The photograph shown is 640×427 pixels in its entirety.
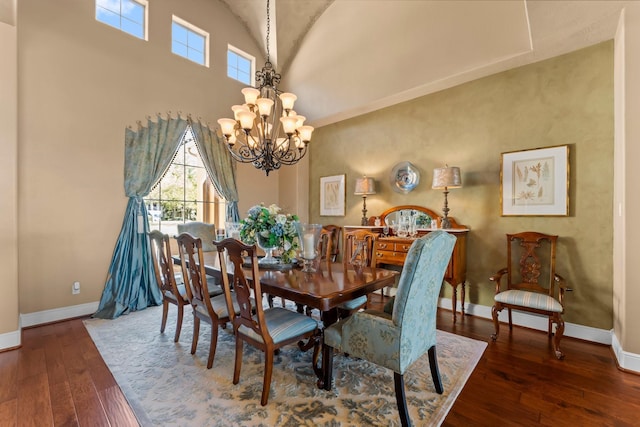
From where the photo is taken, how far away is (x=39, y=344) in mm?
2711

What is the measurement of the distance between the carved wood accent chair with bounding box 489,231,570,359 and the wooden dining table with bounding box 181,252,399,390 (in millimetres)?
1369

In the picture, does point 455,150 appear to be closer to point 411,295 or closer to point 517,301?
point 517,301

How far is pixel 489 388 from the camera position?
2035 millimetres

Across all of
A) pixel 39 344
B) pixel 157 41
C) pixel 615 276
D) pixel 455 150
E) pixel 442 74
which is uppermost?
pixel 157 41

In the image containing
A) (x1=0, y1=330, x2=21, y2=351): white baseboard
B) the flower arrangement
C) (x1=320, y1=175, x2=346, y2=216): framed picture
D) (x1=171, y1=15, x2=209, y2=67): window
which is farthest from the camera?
(x1=320, y1=175, x2=346, y2=216): framed picture

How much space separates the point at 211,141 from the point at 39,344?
3.29 metres

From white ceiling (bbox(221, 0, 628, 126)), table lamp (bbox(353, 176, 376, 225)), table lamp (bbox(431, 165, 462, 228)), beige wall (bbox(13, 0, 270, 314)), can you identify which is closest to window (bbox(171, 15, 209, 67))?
beige wall (bbox(13, 0, 270, 314))

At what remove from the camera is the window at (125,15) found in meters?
3.74

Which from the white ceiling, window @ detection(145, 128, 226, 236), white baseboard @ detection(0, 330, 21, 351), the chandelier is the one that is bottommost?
white baseboard @ detection(0, 330, 21, 351)

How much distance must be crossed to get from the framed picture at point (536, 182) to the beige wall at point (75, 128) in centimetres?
468

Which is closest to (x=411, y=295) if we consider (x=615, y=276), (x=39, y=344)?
(x=615, y=276)

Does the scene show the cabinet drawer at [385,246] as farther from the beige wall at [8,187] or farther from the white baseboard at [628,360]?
the beige wall at [8,187]

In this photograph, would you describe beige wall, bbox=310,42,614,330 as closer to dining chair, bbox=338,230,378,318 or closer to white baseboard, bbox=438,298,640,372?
white baseboard, bbox=438,298,640,372

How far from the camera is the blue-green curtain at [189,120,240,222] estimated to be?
462 cm
